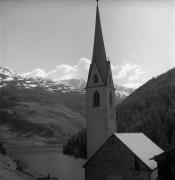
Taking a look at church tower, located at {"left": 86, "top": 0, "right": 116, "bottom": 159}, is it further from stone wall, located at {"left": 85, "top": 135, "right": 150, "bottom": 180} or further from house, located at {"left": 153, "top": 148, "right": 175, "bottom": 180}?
house, located at {"left": 153, "top": 148, "right": 175, "bottom": 180}

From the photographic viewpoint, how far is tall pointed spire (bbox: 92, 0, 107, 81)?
4328cm

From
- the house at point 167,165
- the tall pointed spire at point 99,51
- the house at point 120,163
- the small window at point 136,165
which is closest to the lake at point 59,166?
the house at point 120,163

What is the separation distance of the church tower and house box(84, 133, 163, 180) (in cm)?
552

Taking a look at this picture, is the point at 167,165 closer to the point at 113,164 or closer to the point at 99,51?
the point at 113,164

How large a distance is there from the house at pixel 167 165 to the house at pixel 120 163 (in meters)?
1.89

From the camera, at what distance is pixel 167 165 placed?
2980 cm

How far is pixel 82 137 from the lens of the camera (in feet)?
347

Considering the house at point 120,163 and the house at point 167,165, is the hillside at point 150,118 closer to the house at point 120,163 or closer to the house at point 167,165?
the house at point 120,163

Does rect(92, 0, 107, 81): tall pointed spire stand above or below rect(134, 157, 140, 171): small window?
above

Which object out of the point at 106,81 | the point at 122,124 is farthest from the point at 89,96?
the point at 122,124

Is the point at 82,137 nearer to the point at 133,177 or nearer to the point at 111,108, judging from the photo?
the point at 111,108

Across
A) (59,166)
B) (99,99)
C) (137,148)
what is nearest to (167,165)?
(137,148)

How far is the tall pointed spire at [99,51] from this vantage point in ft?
142

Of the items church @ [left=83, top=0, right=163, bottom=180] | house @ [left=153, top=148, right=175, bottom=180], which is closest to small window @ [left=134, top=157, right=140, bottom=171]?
church @ [left=83, top=0, right=163, bottom=180]
